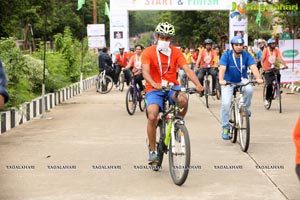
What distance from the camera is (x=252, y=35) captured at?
55.0 m

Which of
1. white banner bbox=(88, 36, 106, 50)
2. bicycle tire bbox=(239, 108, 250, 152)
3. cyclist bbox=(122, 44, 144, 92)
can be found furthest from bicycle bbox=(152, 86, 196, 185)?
white banner bbox=(88, 36, 106, 50)

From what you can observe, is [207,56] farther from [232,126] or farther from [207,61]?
[232,126]

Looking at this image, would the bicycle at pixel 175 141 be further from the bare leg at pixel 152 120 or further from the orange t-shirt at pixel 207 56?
the orange t-shirt at pixel 207 56

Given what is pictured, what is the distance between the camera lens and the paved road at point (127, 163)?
6707mm

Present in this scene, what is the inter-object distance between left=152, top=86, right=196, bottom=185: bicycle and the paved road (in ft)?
0.51

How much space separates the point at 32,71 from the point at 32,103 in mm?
3268

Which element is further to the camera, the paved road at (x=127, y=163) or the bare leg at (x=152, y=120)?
the bare leg at (x=152, y=120)

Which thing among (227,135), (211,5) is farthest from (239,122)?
(211,5)

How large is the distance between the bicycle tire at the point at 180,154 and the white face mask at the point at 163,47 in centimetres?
102

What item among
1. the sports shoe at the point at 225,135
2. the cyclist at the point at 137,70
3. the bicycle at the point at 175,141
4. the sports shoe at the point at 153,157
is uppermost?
the cyclist at the point at 137,70

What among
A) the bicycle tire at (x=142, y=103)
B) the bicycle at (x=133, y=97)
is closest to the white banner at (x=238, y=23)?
the bicycle tire at (x=142, y=103)

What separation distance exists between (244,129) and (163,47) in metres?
2.35

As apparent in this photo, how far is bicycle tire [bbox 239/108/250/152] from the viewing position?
9.14 m

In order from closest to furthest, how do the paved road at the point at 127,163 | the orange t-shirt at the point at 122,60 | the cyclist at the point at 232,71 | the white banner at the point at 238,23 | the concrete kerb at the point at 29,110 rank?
1. the paved road at the point at 127,163
2. the cyclist at the point at 232,71
3. the concrete kerb at the point at 29,110
4. the orange t-shirt at the point at 122,60
5. the white banner at the point at 238,23
